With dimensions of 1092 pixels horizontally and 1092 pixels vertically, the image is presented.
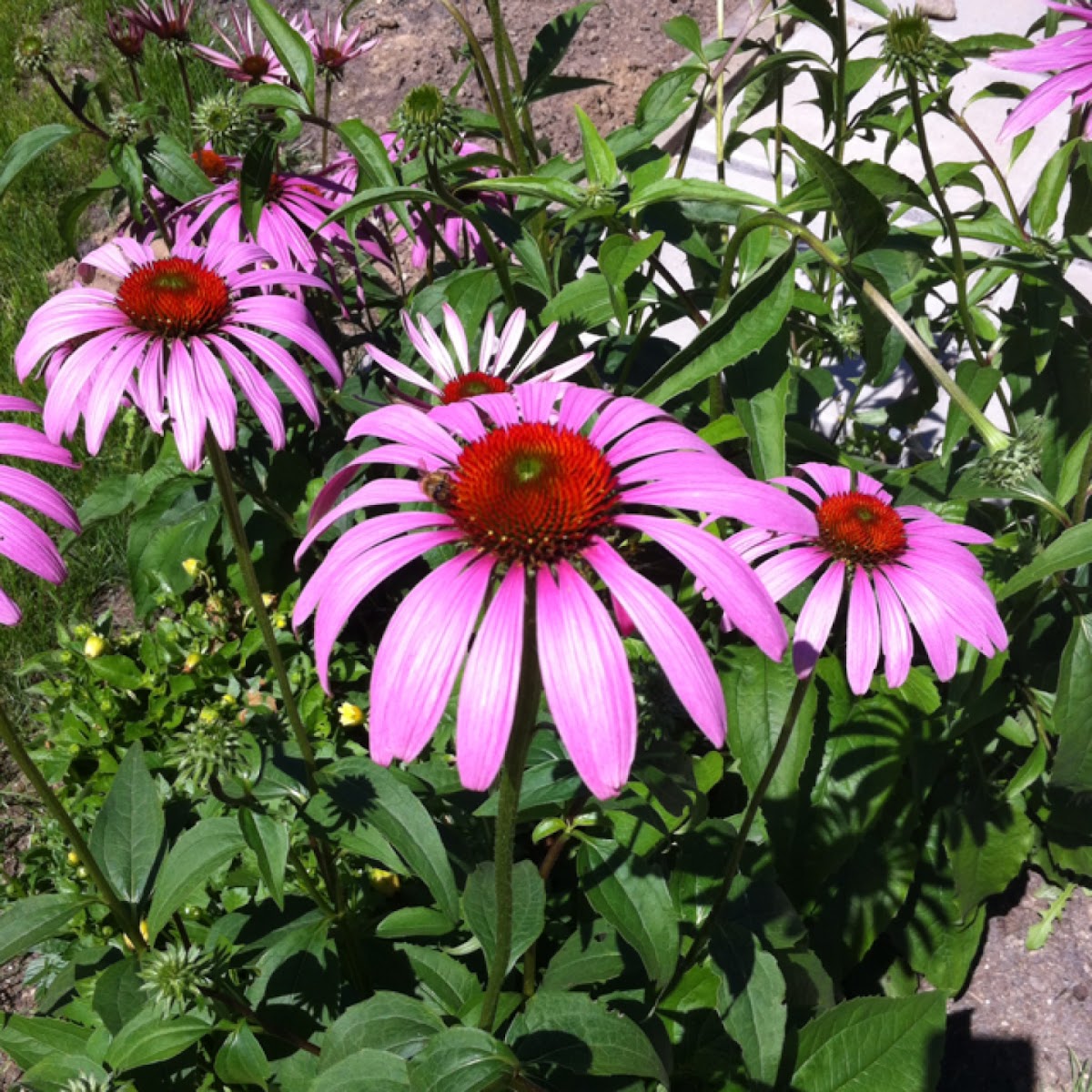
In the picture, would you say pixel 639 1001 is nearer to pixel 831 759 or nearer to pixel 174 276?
pixel 831 759

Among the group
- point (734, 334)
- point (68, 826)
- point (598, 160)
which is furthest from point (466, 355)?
point (68, 826)

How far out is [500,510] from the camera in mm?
927

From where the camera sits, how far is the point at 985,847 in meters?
1.78

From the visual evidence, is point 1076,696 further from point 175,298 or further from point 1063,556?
point 175,298

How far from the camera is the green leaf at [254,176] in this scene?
1.58 meters

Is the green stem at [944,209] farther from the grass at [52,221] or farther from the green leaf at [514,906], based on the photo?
the grass at [52,221]

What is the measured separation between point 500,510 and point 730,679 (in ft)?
2.33

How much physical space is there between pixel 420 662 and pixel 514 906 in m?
0.55

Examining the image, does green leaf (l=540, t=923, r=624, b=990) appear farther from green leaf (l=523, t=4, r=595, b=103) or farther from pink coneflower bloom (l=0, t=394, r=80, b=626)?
green leaf (l=523, t=4, r=595, b=103)

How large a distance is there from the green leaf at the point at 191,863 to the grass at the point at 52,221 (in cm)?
119

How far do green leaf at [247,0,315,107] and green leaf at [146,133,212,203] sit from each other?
9.1 inches

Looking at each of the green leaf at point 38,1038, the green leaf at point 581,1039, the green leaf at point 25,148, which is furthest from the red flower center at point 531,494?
the green leaf at point 38,1038

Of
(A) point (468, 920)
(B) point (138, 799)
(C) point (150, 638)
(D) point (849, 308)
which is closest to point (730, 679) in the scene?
(A) point (468, 920)

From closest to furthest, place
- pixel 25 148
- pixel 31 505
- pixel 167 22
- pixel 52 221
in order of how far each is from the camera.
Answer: pixel 31 505, pixel 25 148, pixel 167 22, pixel 52 221
